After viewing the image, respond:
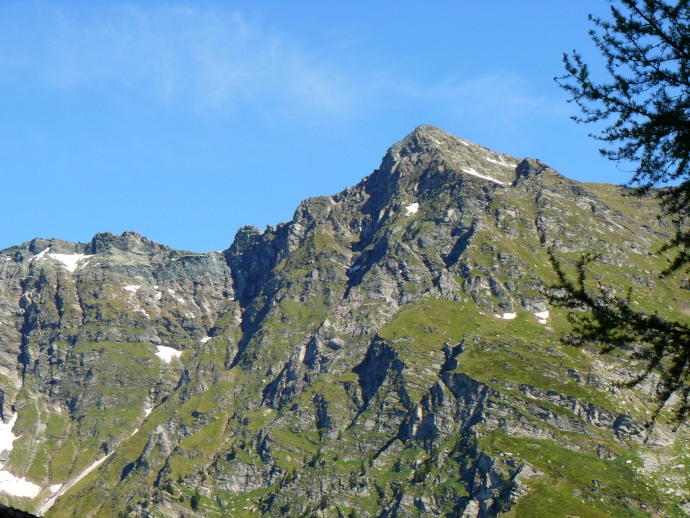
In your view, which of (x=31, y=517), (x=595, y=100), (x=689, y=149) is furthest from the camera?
(x=595, y=100)

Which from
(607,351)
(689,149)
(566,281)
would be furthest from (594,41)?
(607,351)

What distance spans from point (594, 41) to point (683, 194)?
649 cm

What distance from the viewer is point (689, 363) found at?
80.8 feet

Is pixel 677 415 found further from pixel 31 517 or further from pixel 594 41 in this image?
pixel 31 517

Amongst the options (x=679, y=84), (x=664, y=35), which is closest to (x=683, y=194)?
(x=679, y=84)

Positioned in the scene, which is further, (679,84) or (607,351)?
(607,351)

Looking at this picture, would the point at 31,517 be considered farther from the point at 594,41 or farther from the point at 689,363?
the point at 594,41

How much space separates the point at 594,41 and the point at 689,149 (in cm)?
538

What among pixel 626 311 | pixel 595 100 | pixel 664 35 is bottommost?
pixel 626 311

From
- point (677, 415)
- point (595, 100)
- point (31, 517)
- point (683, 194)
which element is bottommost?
point (31, 517)

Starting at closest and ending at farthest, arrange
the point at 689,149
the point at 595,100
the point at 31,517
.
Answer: the point at 31,517 → the point at 689,149 → the point at 595,100

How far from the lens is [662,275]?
85.6ft

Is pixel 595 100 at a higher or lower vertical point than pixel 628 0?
lower

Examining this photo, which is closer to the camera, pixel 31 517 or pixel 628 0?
pixel 31 517
